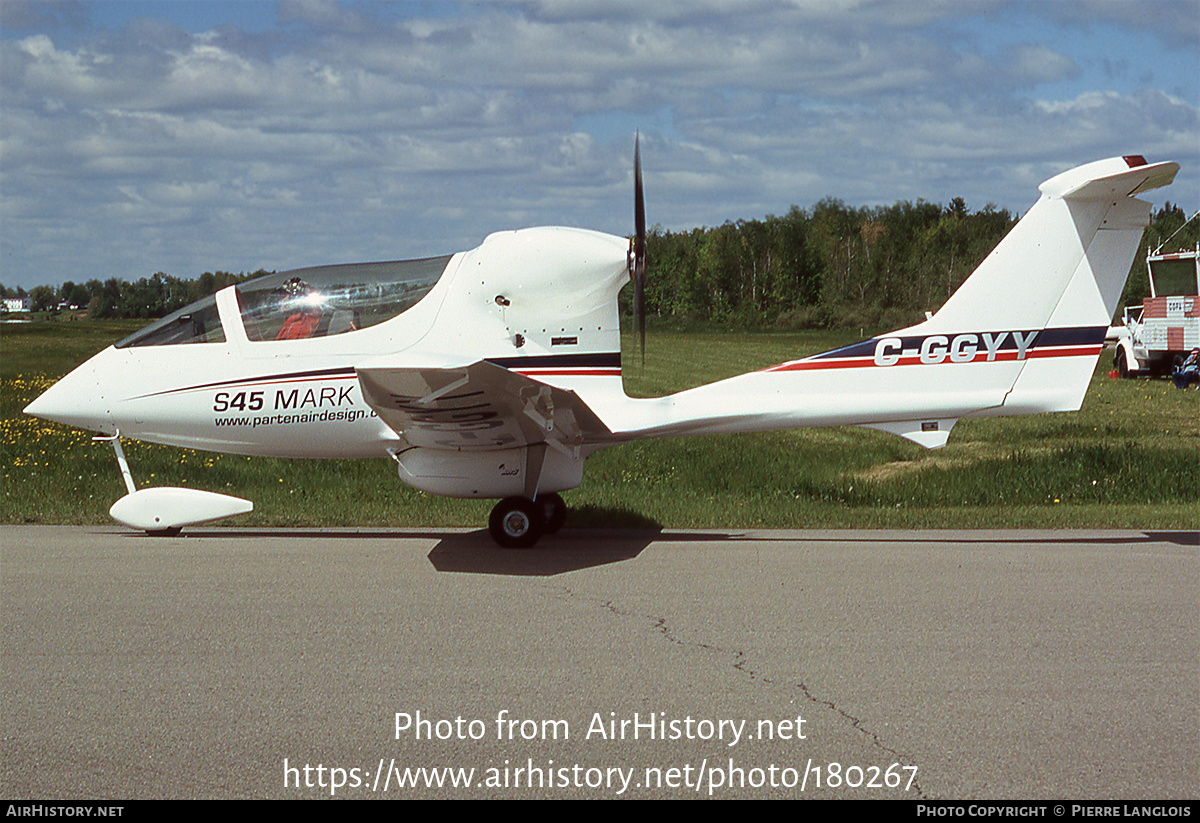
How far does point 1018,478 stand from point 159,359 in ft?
33.0

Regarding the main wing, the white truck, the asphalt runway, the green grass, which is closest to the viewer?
the asphalt runway

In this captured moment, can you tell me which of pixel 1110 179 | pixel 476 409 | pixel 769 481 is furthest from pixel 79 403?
pixel 1110 179

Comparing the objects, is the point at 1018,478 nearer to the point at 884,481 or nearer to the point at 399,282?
the point at 884,481

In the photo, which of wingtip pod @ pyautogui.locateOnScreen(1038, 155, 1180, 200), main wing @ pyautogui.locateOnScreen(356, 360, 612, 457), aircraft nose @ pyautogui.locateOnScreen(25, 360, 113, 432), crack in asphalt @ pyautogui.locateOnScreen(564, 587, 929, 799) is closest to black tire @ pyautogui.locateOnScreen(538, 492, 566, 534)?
main wing @ pyautogui.locateOnScreen(356, 360, 612, 457)

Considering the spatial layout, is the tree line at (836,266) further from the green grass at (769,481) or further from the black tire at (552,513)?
the black tire at (552,513)

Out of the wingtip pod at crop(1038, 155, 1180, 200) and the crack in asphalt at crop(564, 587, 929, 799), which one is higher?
the wingtip pod at crop(1038, 155, 1180, 200)

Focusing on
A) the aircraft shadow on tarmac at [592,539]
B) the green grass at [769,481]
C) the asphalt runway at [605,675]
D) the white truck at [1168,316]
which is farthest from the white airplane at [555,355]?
the white truck at [1168,316]

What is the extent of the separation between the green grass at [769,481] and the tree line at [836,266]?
18917 mm

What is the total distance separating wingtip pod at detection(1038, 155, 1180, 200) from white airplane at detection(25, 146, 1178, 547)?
0.06 ft

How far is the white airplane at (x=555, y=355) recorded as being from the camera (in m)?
9.43

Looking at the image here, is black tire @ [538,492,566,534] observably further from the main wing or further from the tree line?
the tree line

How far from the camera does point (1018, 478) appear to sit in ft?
43.3

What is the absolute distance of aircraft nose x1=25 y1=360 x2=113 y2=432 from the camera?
33.5ft

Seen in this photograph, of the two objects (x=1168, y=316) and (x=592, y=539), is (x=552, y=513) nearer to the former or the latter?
(x=592, y=539)
